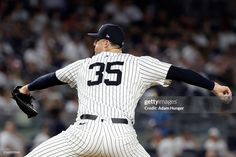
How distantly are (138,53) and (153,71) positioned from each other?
8057 mm

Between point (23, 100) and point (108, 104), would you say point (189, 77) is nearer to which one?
point (108, 104)

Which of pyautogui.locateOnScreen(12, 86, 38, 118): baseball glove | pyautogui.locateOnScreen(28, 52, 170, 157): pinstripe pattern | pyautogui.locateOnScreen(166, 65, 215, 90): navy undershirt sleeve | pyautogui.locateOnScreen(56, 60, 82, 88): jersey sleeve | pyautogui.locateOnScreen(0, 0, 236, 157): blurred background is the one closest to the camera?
pyautogui.locateOnScreen(28, 52, 170, 157): pinstripe pattern

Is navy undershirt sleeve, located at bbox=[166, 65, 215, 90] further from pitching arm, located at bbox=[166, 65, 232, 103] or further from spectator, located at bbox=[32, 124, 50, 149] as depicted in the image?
spectator, located at bbox=[32, 124, 50, 149]

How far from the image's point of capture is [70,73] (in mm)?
6023

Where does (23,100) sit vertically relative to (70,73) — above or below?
below

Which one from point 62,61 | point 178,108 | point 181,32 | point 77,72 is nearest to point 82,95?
point 77,72

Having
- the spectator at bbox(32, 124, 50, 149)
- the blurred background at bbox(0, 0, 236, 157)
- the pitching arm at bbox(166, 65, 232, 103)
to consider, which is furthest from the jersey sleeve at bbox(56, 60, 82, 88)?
the spectator at bbox(32, 124, 50, 149)

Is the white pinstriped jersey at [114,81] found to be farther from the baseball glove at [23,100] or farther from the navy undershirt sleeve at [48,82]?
the baseball glove at [23,100]

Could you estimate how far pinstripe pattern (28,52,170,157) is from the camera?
5.59 metres

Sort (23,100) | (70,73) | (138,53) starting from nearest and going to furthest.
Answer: (70,73)
(23,100)
(138,53)

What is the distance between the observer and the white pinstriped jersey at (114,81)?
5672 mm

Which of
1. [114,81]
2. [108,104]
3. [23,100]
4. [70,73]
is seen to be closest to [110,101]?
[108,104]

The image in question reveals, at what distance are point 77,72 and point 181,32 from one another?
961cm

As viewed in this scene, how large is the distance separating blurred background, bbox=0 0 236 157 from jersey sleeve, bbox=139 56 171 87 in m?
1.98
